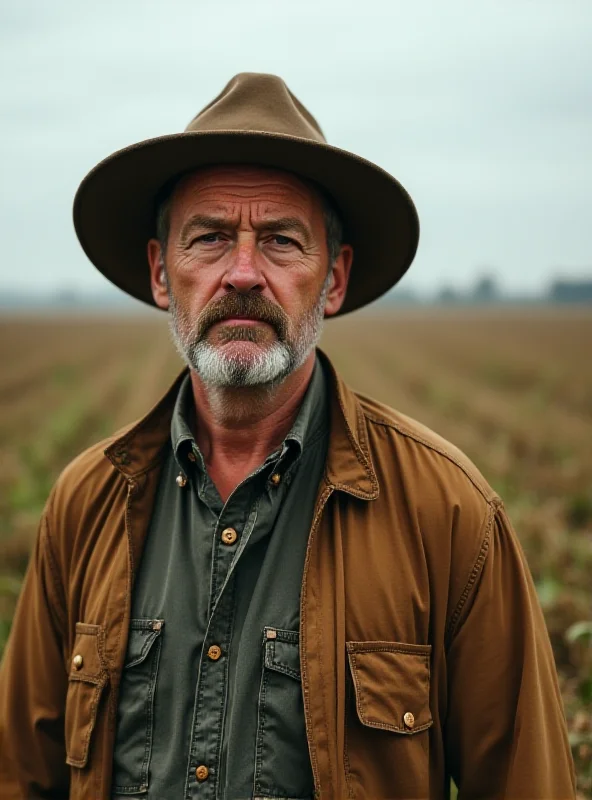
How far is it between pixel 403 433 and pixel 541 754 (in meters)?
0.95

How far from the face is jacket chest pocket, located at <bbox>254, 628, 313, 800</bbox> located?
2.71 feet

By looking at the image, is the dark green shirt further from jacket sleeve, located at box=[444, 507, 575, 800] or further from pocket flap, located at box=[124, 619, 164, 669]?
jacket sleeve, located at box=[444, 507, 575, 800]

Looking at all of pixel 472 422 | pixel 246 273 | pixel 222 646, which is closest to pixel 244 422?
pixel 246 273

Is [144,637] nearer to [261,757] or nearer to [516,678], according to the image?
[261,757]

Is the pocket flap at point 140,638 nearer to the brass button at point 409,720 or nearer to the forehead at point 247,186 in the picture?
the brass button at point 409,720

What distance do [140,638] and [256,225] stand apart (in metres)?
1.25

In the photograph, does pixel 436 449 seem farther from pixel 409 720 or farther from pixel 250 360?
pixel 409 720

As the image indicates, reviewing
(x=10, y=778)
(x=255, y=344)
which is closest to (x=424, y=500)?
(x=255, y=344)

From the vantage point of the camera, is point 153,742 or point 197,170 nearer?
point 153,742

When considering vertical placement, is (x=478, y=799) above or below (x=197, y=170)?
below

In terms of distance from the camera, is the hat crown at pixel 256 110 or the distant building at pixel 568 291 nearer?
the hat crown at pixel 256 110

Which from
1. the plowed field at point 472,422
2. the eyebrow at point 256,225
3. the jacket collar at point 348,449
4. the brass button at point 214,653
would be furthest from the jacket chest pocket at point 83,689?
the plowed field at point 472,422

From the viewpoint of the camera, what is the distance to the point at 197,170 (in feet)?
8.66

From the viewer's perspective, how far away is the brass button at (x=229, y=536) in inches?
93.1
